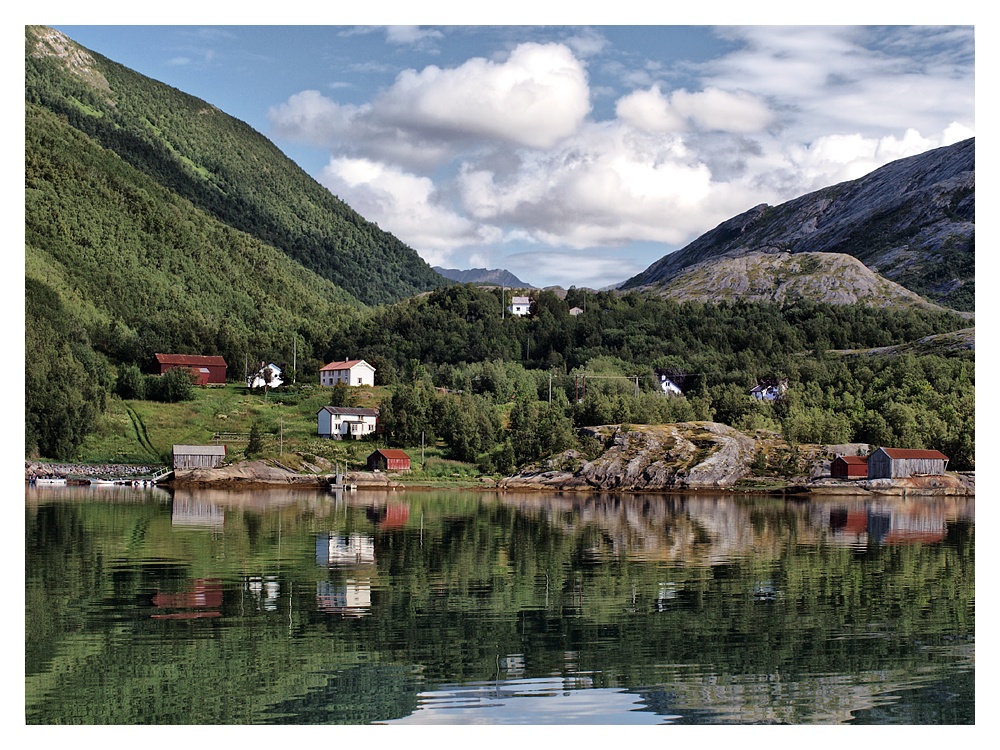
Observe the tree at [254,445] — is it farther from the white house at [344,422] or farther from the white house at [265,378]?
the white house at [265,378]

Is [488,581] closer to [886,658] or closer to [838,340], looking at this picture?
[886,658]

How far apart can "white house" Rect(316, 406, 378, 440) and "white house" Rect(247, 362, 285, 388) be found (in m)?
8.63

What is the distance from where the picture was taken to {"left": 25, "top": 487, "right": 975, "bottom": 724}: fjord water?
9734mm

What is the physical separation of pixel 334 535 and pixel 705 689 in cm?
1428

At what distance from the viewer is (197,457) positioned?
4244cm

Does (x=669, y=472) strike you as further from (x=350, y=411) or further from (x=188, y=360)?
(x=188, y=360)

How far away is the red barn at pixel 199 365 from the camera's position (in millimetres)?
56719

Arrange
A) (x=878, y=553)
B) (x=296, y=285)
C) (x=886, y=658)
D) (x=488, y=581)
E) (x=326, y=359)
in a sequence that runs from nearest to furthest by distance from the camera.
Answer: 1. (x=886, y=658)
2. (x=488, y=581)
3. (x=878, y=553)
4. (x=326, y=359)
5. (x=296, y=285)

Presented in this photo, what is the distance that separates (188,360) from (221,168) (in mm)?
96308

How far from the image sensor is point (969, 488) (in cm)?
4184

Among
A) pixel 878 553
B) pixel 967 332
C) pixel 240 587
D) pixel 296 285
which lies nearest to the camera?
pixel 240 587

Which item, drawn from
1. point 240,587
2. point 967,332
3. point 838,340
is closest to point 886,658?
point 240,587

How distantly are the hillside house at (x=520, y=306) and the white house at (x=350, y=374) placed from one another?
79.4ft

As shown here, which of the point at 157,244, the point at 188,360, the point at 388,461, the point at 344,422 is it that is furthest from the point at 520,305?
the point at 388,461
